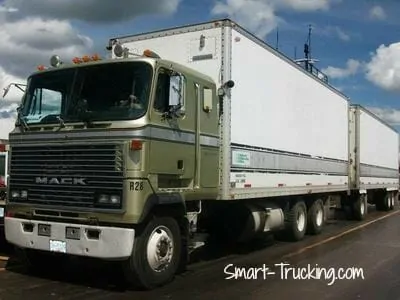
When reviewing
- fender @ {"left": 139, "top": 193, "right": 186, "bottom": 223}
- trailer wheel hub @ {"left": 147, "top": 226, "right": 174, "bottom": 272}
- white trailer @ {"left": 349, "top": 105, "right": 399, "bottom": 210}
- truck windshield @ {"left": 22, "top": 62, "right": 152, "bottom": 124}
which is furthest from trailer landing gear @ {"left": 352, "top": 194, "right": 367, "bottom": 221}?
truck windshield @ {"left": 22, "top": 62, "right": 152, "bottom": 124}

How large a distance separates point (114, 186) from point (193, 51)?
3.31 m

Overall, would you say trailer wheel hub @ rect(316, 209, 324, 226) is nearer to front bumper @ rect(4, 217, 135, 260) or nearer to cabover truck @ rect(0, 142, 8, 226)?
cabover truck @ rect(0, 142, 8, 226)

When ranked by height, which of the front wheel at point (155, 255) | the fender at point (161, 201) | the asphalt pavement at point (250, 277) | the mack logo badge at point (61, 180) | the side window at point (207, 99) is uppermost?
the side window at point (207, 99)

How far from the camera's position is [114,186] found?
7070 mm

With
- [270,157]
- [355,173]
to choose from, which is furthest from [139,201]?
[355,173]

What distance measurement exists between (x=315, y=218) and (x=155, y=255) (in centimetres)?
778

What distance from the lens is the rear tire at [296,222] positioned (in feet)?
41.9

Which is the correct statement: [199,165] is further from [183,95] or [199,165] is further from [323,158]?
[323,158]

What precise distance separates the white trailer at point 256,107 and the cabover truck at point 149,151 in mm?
27

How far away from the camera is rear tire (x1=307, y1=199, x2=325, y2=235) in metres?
14.2

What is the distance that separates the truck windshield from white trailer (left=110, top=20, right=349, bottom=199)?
6.52 ft

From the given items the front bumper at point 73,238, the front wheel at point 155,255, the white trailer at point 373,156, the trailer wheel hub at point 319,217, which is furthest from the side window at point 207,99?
the white trailer at point 373,156

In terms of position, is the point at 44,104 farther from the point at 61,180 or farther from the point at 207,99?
the point at 207,99

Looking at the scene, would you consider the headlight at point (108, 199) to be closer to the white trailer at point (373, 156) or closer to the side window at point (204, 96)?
the side window at point (204, 96)
